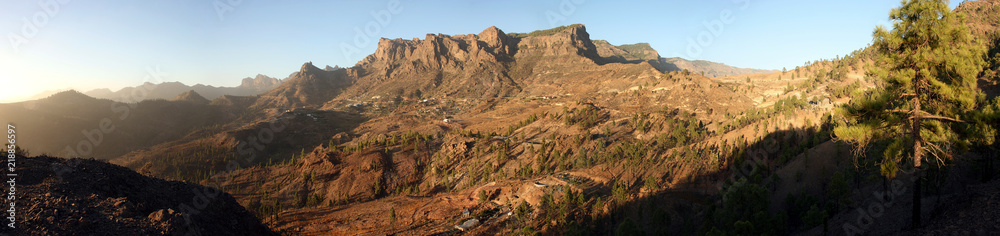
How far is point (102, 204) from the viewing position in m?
13.9

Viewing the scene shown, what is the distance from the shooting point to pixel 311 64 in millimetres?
165125

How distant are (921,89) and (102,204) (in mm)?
27404

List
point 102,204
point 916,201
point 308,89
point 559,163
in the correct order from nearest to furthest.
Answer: point 916,201 → point 102,204 → point 559,163 → point 308,89

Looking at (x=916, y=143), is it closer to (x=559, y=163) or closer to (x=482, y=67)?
(x=559, y=163)

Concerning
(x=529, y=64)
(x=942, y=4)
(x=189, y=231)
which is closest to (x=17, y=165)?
(x=189, y=231)

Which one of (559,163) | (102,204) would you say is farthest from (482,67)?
(102,204)

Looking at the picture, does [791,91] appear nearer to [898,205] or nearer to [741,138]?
[741,138]

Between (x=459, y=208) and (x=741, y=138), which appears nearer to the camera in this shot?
(x=459, y=208)

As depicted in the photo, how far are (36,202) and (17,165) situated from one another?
11.3ft

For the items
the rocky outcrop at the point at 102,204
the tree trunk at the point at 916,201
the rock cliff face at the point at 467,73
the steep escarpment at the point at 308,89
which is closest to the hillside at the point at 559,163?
the rocky outcrop at the point at 102,204

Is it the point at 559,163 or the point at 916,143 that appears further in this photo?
the point at 559,163

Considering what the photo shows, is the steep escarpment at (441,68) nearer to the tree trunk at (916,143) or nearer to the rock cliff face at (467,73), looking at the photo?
the rock cliff face at (467,73)

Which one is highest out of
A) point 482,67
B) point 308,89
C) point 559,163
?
point 482,67

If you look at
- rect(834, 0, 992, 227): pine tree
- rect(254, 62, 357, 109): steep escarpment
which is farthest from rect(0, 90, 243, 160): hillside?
rect(834, 0, 992, 227): pine tree
